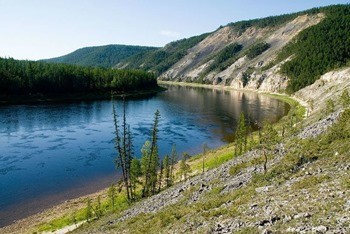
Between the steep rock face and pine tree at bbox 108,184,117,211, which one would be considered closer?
pine tree at bbox 108,184,117,211

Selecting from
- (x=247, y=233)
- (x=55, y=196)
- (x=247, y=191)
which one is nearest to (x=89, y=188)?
(x=55, y=196)

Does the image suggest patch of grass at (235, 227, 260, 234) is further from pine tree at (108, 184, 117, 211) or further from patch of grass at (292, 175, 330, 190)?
pine tree at (108, 184, 117, 211)

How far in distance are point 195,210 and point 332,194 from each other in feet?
38.5

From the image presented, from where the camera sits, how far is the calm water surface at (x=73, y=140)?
60.3 meters

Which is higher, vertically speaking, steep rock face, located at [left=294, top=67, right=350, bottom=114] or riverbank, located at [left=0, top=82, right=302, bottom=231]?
steep rock face, located at [left=294, top=67, right=350, bottom=114]

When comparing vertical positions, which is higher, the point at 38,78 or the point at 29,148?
the point at 38,78

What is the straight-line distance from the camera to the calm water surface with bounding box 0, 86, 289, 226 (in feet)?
198

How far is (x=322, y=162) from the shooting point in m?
32.3

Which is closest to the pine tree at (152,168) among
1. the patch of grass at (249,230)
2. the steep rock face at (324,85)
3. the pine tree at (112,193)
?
the pine tree at (112,193)

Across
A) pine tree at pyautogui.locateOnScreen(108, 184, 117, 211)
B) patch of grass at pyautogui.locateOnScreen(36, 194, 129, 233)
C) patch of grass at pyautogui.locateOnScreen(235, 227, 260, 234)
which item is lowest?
patch of grass at pyautogui.locateOnScreen(36, 194, 129, 233)

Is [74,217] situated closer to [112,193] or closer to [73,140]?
[112,193]

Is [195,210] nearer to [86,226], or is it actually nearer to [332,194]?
[332,194]

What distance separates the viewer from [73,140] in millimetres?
95438

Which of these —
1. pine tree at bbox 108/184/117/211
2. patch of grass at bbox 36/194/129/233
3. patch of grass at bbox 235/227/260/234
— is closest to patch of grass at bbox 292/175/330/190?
patch of grass at bbox 235/227/260/234
